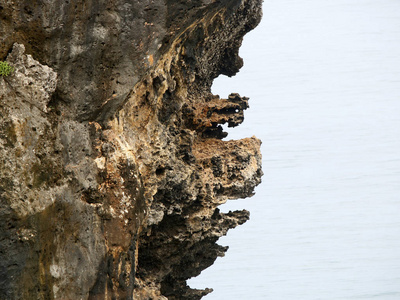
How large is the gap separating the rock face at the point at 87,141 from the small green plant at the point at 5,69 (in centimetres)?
6

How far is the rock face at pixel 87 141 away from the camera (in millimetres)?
4738

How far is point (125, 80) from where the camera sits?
516 cm

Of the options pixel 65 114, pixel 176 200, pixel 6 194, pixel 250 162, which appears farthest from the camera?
pixel 250 162

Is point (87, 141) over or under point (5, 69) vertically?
under

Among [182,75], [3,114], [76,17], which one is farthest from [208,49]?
[3,114]

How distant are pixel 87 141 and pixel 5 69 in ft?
2.58

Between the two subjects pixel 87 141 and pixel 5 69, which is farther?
pixel 87 141

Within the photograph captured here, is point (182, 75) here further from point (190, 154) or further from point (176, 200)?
point (176, 200)

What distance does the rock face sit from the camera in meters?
4.74

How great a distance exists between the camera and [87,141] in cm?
511

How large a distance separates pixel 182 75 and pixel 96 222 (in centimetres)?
181

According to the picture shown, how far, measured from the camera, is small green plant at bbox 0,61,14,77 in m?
4.71

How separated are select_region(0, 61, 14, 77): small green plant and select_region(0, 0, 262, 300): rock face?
2.2 inches

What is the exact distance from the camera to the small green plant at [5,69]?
471 cm
